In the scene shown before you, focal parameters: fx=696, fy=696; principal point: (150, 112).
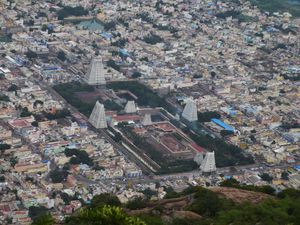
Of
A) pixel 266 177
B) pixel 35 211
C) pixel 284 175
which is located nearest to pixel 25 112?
pixel 35 211

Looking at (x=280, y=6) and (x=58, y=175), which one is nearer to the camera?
(x=58, y=175)

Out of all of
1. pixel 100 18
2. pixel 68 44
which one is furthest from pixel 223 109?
pixel 100 18

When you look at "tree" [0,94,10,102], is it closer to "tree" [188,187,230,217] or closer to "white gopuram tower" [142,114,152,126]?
"white gopuram tower" [142,114,152,126]

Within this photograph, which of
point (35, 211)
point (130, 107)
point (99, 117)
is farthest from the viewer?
point (130, 107)

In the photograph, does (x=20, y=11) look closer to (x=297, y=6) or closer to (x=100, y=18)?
(x=100, y=18)

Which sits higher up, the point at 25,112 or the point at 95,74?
the point at 95,74

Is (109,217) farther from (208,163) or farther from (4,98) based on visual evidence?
(4,98)

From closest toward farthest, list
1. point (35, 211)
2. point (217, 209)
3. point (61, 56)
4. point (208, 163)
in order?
point (217, 209) < point (35, 211) < point (208, 163) < point (61, 56)
